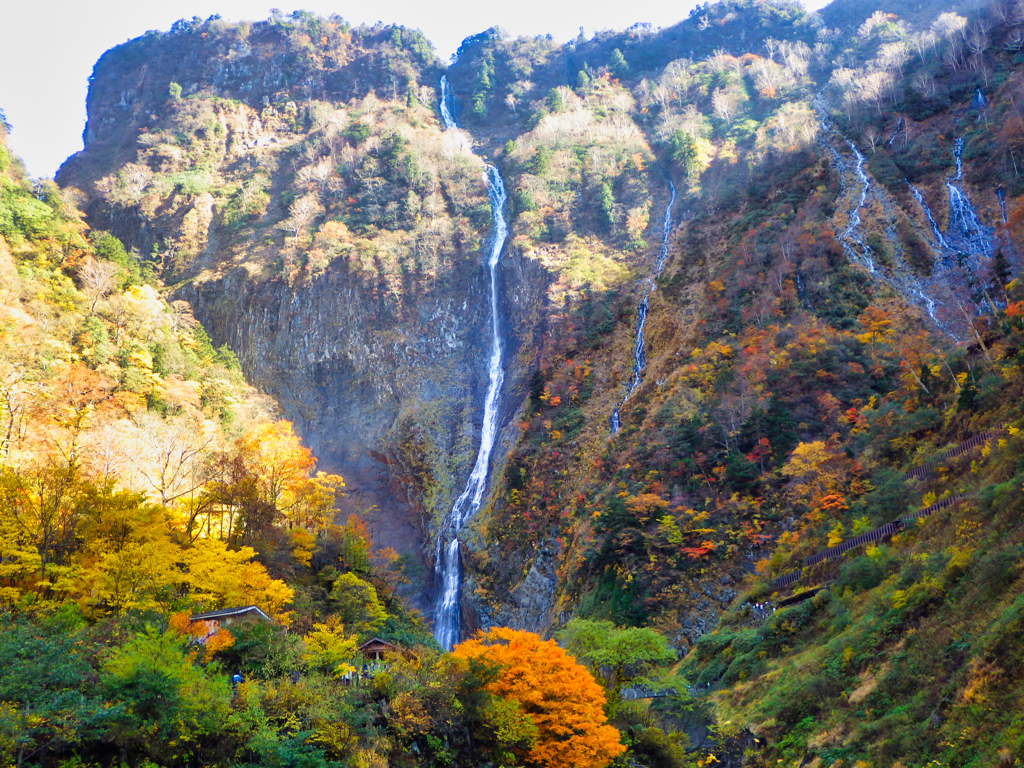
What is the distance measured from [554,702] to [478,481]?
31.2 m

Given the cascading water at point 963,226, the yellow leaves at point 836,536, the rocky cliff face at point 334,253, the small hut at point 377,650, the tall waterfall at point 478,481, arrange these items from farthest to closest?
the rocky cliff face at point 334,253, the tall waterfall at point 478,481, the cascading water at point 963,226, the yellow leaves at point 836,536, the small hut at point 377,650

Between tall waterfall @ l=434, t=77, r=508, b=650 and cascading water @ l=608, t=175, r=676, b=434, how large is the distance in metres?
12.2

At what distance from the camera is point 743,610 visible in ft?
81.0

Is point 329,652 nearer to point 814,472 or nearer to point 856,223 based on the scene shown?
point 814,472

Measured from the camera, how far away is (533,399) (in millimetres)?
47500

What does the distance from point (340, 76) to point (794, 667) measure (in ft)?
291

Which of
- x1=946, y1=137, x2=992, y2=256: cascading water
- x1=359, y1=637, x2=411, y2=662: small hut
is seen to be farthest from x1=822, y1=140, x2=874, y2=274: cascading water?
x1=359, y1=637, x2=411, y2=662: small hut

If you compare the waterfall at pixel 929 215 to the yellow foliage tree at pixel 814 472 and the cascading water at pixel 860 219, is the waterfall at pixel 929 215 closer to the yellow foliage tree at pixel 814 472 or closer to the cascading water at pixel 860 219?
the cascading water at pixel 860 219

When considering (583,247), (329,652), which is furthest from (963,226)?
(329,652)

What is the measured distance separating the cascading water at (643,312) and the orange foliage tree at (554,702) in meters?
24.1

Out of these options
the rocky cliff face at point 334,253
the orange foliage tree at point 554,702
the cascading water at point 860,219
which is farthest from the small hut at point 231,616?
the cascading water at point 860,219

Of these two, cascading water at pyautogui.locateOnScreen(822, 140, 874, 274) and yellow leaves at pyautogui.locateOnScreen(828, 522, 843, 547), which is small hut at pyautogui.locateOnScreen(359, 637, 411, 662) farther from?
cascading water at pyautogui.locateOnScreen(822, 140, 874, 274)

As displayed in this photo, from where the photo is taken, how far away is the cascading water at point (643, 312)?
42969mm

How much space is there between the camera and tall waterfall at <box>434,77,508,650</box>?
4084 centimetres
